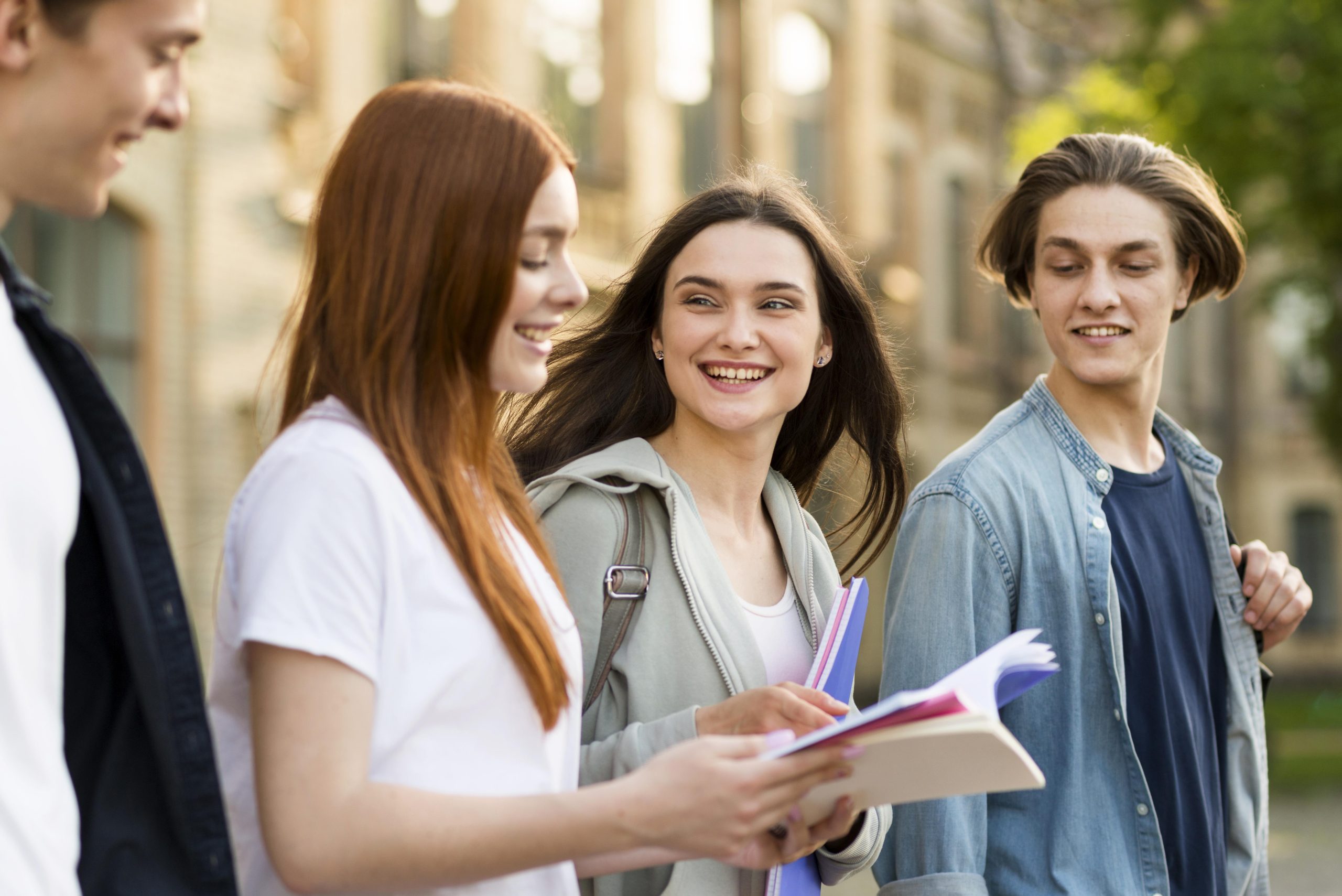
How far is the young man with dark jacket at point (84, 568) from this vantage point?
1.75 meters

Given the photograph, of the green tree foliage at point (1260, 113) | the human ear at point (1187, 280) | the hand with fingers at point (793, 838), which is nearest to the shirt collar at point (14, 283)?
the hand with fingers at point (793, 838)

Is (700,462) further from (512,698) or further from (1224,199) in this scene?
(1224,199)

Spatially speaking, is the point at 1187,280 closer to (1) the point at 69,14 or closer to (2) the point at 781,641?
(2) the point at 781,641

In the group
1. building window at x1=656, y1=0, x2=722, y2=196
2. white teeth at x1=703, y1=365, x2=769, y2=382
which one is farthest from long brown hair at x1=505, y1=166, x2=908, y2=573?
building window at x1=656, y1=0, x2=722, y2=196

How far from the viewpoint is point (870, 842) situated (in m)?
3.01

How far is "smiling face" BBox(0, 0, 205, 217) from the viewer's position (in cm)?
180

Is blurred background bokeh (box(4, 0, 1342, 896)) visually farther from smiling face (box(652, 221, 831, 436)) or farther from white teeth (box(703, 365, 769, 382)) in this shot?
white teeth (box(703, 365, 769, 382))

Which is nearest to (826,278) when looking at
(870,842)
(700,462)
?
(700,462)

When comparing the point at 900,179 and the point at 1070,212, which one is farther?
the point at 900,179

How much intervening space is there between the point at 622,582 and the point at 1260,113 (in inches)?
532

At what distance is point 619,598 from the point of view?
2.99 m

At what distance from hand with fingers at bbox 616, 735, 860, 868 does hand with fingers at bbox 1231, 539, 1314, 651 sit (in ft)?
5.95

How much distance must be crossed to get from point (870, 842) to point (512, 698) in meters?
1.09

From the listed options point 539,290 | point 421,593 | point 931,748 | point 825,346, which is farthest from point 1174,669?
point 421,593
